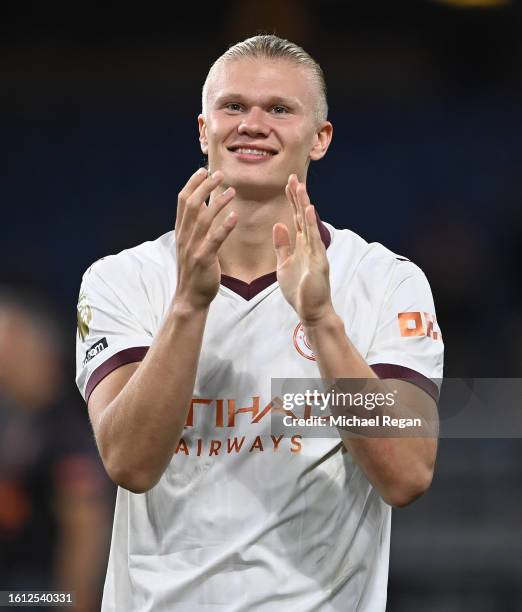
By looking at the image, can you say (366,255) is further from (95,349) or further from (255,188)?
(95,349)

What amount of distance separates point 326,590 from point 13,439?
2.28 m

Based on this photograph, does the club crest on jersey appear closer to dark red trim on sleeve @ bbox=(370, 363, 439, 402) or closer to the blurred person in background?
dark red trim on sleeve @ bbox=(370, 363, 439, 402)

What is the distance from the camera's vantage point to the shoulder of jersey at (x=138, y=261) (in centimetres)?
231

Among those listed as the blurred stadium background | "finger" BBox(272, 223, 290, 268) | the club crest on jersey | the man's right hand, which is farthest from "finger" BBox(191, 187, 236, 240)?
the blurred stadium background

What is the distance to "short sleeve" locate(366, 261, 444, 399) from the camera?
7.01 feet

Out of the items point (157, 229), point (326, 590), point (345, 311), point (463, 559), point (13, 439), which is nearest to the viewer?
point (326, 590)

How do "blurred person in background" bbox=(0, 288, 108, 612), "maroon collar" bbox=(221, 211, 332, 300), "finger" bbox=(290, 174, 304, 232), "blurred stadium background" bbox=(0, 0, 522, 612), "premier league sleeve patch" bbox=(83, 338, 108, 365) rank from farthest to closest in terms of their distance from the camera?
"blurred stadium background" bbox=(0, 0, 522, 612) < "blurred person in background" bbox=(0, 288, 108, 612) < "maroon collar" bbox=(221, 211, 332, 300) < "premier league sleeve patch" bbox=(83, 338, 108, 365) < "finger" bbox=(290, 174, 304, 232)

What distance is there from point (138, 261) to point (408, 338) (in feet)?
2.05

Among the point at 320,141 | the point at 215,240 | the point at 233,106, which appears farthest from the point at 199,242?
the point at 320,141

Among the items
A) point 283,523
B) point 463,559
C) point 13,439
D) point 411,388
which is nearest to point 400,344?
point 411,388

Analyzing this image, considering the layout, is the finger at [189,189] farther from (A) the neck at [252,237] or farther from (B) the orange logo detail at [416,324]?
(B) the orange logo detail at [416,324]

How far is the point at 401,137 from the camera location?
543 centimetres

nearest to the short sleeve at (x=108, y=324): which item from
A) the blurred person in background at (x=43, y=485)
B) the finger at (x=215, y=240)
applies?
the finger at (x=215, y=240)

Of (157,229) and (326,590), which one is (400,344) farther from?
(157,229)
